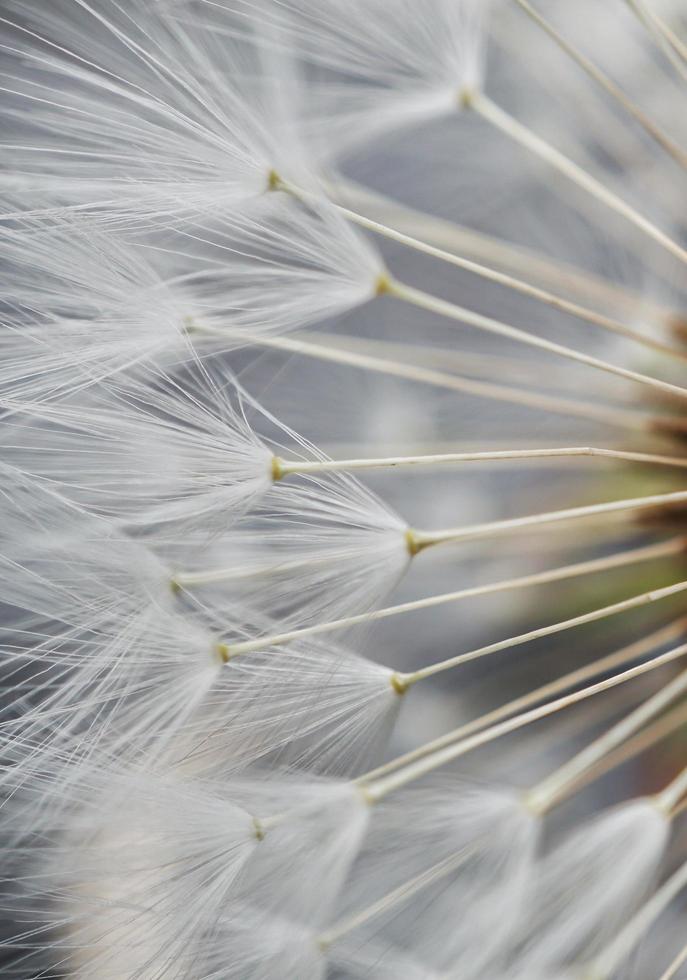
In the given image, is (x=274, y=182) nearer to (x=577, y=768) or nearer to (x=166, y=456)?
(x=166, y=456)

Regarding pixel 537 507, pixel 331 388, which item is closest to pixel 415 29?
pixel 331 388

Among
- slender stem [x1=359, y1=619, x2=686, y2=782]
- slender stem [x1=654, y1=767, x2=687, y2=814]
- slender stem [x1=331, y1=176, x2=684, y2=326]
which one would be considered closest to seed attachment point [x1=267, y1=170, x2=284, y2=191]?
slender stem [x1=331, y1=176, x2=684, y2=326]

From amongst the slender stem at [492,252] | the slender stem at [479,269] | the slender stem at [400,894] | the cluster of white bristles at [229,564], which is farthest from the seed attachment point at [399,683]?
the slender stem at [492,252]

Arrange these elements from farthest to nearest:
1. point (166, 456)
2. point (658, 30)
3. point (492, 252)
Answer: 1. point (492, 252)
2. point (658, 30)
3. point (166, 456)

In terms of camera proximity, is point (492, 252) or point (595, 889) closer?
point (595, 889)

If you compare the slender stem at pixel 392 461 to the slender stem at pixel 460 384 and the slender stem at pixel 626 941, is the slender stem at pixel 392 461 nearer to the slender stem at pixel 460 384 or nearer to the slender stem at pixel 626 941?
the slender stem at pixel 460 384

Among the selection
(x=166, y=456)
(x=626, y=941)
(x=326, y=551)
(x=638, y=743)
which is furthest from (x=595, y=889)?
(x=166, y=456)
